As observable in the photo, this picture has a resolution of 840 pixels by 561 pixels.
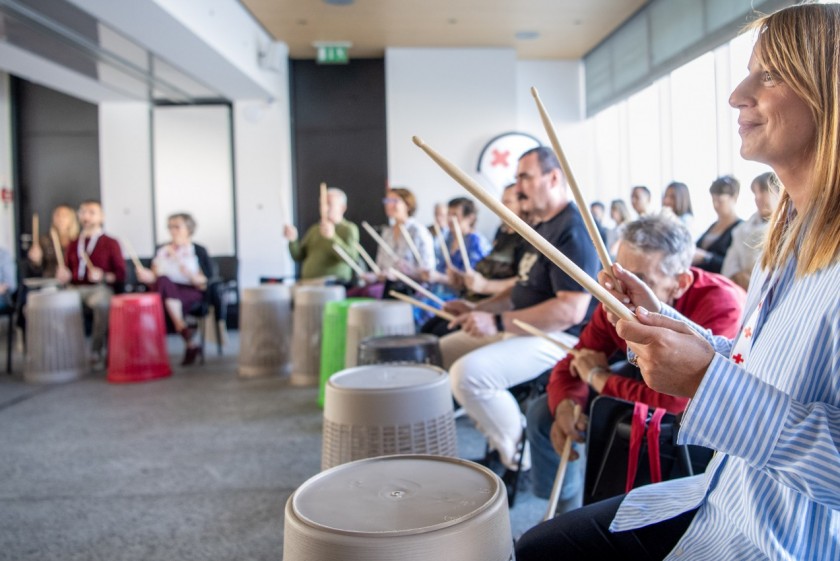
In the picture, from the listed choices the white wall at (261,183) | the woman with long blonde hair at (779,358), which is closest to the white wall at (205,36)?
the white wall at (261,183)

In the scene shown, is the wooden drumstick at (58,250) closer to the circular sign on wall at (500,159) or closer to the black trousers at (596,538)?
the circular sign on wall at (500,159)

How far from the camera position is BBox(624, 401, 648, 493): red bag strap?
1319 millimetres

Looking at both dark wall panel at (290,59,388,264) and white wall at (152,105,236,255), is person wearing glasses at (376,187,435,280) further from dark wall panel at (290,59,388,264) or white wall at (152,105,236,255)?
white wall at (152,105,236,255)

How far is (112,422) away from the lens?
337 cm

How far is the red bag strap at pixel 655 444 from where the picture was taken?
1.30m

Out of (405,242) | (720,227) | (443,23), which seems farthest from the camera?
(443,23)

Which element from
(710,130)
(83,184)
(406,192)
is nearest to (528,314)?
(406,192)

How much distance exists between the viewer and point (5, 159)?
712 cm

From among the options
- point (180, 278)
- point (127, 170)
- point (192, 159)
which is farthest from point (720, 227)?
point (127, 170)

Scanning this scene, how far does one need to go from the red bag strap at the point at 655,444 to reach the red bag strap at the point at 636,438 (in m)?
0.02

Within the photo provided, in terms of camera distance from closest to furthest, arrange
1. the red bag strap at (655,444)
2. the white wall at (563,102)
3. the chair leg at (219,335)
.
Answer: the red bag strap at (655,444), the chair leg at (219,335), the white wall at (563,102)

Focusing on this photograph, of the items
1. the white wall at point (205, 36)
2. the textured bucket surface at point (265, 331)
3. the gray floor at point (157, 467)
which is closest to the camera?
the gray floor at point (157, 467)

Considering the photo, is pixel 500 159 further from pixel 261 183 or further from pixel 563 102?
pixel 261 183

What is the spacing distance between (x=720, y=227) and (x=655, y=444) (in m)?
2.79
